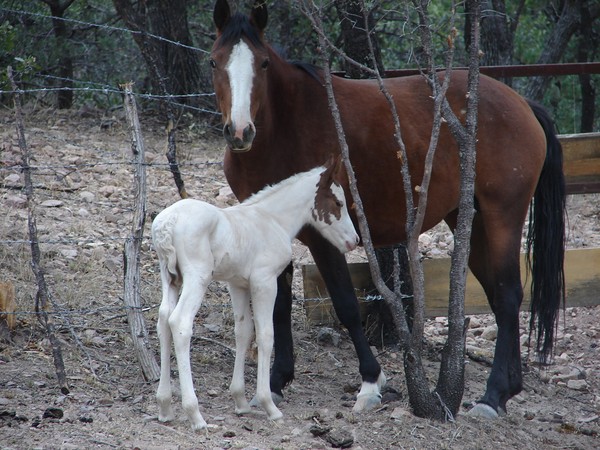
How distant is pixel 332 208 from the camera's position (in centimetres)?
448

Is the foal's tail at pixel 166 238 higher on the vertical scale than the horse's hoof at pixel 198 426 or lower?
higher

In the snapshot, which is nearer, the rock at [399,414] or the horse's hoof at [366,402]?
the rock at [399,414]

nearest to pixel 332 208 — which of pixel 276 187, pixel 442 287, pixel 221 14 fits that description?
pixel 276 187

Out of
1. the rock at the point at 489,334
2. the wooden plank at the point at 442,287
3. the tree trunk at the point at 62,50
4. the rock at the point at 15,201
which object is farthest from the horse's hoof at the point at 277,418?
the tree trunk at the point at 62,50

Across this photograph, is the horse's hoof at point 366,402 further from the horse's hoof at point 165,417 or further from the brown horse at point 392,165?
the horse's hoof at point 165,417

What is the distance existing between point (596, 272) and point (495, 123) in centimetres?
213

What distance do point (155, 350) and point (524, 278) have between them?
3.12 metres

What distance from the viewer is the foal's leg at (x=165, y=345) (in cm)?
387

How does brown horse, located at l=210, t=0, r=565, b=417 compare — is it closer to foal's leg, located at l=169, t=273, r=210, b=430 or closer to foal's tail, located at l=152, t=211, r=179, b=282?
foal's tail, located at l=152, t=211, r=179, b=282

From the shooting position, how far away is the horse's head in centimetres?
A: 436

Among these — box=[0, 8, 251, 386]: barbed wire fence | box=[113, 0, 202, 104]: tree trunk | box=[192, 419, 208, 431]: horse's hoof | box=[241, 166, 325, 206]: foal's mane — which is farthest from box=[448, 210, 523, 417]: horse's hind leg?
box=[113, 0, 202, 104]: tree trunk

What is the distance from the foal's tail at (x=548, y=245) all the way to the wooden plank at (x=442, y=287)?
974 mm

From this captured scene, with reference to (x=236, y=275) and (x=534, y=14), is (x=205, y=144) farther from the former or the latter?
(x=534, y=14)

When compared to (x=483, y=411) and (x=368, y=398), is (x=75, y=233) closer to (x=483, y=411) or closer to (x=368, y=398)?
(x=368, y=398)
